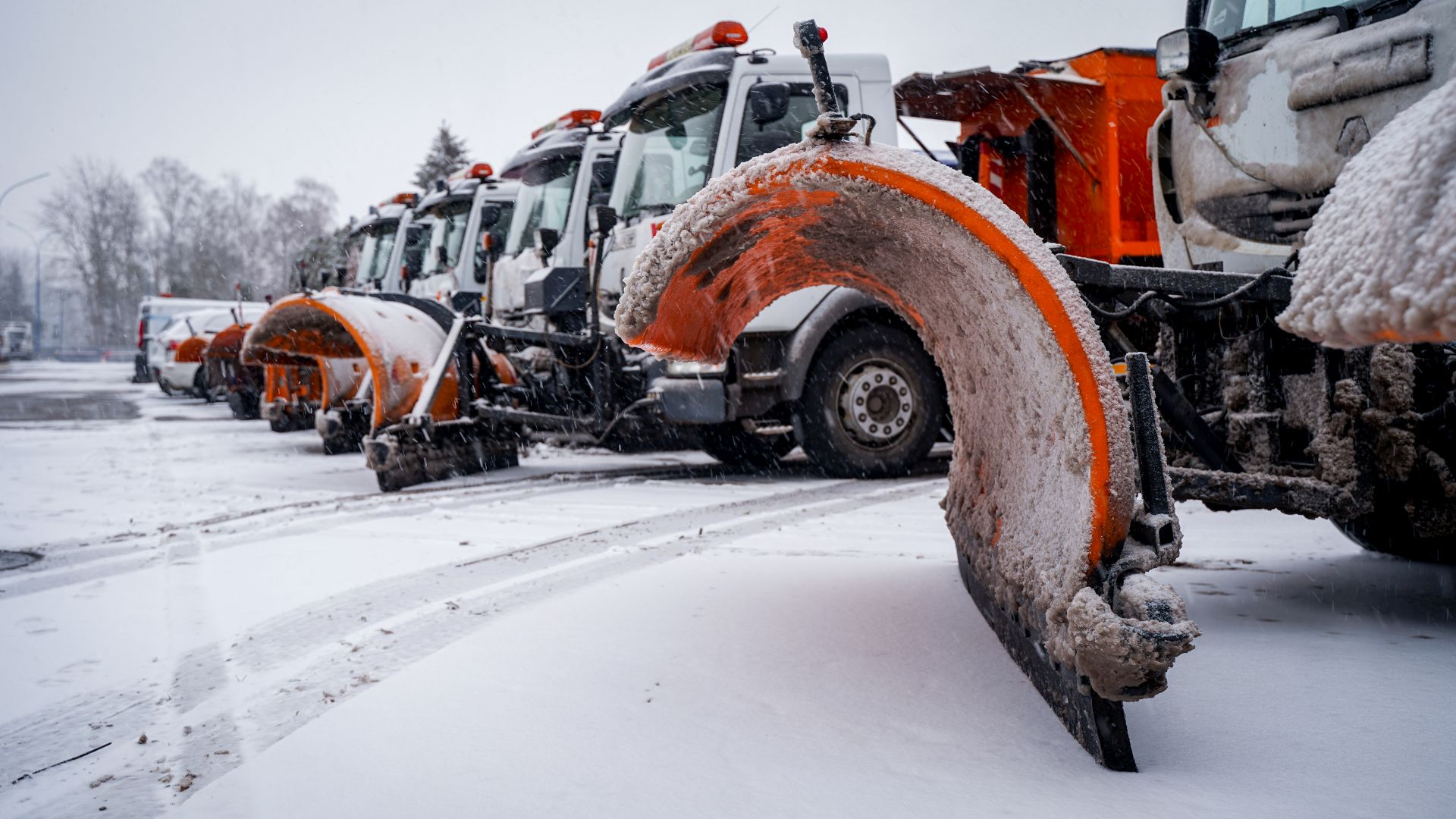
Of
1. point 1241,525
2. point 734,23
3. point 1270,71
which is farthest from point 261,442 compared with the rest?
point 1270,71

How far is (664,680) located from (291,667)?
112 cm

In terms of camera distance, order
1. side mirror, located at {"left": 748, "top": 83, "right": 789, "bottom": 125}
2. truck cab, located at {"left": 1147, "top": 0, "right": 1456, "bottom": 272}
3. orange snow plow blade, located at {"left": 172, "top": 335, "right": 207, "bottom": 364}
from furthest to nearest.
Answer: orange snow plow blade, located at {"left": 172, "top": 335, "right": 207, "bottom": 364} < side mirror, located at {"left": 748, "top": 83, "right": 789, "bottom": 125} < truck cab, located at {"left": 1147, "top": 0, "right": 1456, "bottom": 272}

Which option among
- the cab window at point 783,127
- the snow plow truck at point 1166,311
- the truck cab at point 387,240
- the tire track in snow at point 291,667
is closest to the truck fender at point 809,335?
the cab window at point 783,127

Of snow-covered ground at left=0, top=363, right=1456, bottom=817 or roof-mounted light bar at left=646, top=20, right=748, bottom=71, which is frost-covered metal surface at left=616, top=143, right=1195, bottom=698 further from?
roof-mounted light bar at left=646, top=20, right=748, bottom=71

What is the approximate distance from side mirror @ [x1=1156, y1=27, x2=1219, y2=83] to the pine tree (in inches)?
1404

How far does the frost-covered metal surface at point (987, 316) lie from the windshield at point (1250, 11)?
171 centimetres

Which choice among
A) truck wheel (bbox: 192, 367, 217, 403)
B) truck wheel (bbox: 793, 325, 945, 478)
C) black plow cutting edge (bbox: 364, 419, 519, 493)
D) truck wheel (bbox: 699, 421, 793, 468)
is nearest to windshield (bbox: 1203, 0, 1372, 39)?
Result: truck wheel (bbox: 793, 325, 945, 478)

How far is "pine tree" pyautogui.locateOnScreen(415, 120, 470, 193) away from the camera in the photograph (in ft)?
122

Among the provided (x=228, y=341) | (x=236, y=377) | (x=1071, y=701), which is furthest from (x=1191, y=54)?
(x=236, y=377)

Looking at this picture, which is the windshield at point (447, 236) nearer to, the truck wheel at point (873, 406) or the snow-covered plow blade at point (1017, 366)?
the truck wheel at point (873, 406)

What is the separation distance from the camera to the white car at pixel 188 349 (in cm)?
1947

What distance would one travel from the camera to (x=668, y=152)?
7.25m

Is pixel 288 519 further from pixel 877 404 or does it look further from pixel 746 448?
pixel 877 404

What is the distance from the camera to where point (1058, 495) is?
7.47ft
